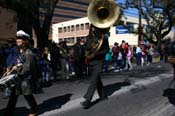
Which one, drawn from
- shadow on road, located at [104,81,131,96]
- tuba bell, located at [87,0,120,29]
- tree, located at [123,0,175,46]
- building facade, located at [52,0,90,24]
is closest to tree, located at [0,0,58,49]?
shadow on road, located at [104,81,131,96]

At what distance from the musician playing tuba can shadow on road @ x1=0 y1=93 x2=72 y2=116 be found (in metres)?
0.69

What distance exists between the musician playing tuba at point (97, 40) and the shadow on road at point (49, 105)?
0.69 meters

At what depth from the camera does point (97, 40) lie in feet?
30.5

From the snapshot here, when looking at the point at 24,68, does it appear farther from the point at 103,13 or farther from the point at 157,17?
the point at 157,17

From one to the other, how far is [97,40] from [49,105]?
1953 mm

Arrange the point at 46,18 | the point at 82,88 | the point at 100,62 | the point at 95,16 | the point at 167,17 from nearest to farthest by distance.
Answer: the point at 100,62
the point at 95,16
the point at 82,88
the point at 46,18
the point at 167,17

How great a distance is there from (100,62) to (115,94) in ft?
5.94

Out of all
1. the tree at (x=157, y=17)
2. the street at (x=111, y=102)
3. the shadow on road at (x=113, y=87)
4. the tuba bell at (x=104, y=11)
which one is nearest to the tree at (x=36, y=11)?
the street at (x=111, y=102)

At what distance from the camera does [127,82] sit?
13.6 meters

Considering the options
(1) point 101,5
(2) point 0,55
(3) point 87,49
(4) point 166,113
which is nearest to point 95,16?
(1) point 101,5

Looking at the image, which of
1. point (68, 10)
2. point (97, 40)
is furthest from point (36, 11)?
point (68, 10)

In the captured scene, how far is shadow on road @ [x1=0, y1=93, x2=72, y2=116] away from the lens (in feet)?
29.1

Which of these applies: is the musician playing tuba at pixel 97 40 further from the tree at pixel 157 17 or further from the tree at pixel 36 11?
the tree at pixel 157 17

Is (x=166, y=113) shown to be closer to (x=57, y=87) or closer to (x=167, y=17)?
(x=57, y=87)
